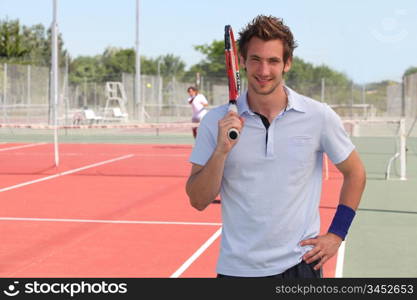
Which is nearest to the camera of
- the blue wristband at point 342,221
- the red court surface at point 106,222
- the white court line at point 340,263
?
the blue wristband at point 342,221

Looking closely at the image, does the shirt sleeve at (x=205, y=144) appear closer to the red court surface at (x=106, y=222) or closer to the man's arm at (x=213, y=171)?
the man's arm at (x=213, y=171)

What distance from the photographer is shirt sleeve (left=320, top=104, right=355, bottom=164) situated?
329 centimetres

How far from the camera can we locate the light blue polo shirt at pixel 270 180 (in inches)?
125

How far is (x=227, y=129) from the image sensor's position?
9.61ft

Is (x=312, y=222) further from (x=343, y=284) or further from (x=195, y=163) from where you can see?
(x=195, y=163)

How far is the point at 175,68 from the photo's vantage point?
120m

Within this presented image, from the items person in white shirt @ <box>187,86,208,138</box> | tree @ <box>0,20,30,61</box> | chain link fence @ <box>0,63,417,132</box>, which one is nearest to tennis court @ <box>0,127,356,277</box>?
person in white shirt @ <box>187,86,208,138</box>

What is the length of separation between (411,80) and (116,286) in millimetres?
27908

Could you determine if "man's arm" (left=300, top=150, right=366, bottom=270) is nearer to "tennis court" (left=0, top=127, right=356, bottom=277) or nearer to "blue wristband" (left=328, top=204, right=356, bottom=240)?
"blue wristband" (left=328, top=204, right=356, bottom=240)

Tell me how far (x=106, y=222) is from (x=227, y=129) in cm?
694

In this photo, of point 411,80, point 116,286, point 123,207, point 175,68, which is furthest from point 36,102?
point 175,68

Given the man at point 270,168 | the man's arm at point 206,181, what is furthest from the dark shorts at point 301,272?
the man's arm at point 206,181

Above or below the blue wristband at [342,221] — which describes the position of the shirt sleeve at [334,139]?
above

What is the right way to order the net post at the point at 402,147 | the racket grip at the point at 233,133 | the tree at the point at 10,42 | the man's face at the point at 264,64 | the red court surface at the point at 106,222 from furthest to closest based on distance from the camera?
the tree at the point at 10,42, the net post at the point at 402,147, the red court surface at the point at 106,222, the man's face at the point at 264,64, the racket grip at the point at 233,133
